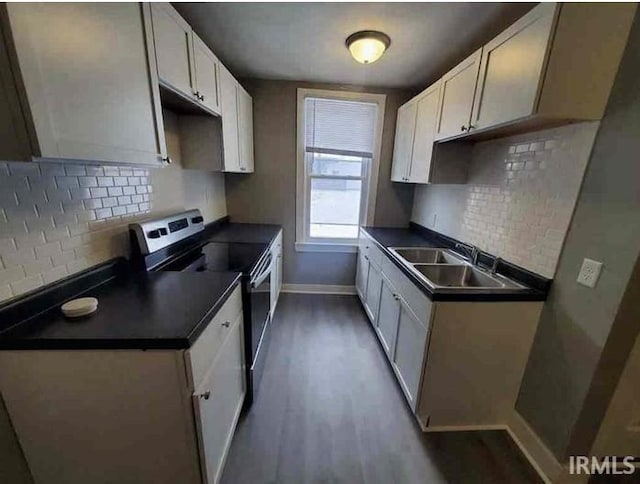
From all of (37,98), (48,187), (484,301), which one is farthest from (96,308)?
(484,301)

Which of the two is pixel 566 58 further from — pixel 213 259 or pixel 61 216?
pixel 61 216

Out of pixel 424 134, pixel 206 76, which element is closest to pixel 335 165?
pixel 424 134

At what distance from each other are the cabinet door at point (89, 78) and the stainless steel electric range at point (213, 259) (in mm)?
585

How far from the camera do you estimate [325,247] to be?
130 inches

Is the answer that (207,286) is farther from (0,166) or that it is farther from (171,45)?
(171,45)

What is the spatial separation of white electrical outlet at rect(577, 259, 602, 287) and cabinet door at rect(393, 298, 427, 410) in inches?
29.8

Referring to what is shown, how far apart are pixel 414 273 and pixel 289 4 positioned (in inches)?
68.9

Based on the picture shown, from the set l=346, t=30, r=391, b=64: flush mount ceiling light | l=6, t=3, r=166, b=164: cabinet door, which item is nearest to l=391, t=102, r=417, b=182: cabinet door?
l=346, t=30, r=391, b=64: flush mount ceiling light

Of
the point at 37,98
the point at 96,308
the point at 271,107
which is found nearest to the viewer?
the point at 37,98

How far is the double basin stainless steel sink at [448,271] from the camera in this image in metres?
1.64

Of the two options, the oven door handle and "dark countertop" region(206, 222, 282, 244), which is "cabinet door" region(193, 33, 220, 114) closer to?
"dark countertop" region(206, 222, 282, 244)

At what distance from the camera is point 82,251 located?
123 centimetres

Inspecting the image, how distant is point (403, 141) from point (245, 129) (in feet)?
5.25

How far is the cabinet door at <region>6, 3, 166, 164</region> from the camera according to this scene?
708 millimetres
